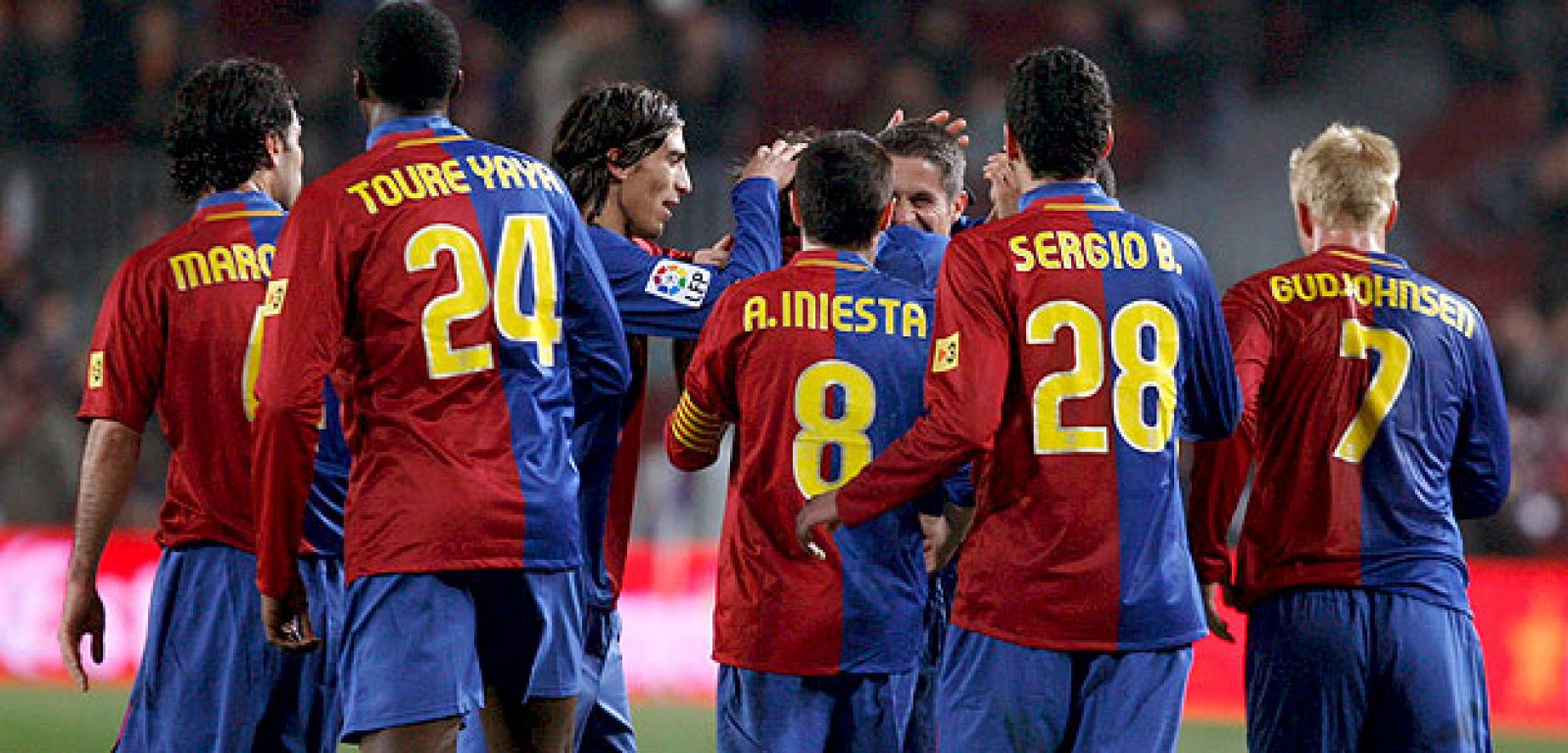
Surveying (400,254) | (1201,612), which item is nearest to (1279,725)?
(1201,612)

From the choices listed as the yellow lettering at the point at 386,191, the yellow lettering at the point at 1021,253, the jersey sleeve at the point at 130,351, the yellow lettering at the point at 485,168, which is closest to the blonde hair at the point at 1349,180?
the yellow lettering at the point at 1021,253

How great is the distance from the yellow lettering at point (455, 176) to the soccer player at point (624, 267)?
0.89 meters

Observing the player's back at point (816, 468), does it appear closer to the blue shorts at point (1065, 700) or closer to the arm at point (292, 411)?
the blue shorts at point (1065, 700)

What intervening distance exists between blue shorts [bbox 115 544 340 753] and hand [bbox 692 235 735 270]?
1282 mm

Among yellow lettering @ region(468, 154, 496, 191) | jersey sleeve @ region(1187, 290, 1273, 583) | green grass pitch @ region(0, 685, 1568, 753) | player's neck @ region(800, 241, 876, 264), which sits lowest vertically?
green grass pitch @ region(0, 685, 1568, 753)

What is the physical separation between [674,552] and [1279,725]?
21.8ft

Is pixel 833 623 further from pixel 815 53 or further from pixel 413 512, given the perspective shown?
pixel 815 53

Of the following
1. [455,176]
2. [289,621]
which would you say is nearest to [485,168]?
[455,176]

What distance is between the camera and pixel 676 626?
36.9ft

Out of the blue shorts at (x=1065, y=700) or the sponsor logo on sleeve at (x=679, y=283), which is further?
the sponsor logo on sleeve at (x=679, y=283)

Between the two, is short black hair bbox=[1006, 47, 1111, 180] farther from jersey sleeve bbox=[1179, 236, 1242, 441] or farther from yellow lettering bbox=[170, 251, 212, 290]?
yellow lettering bbox=[170, 251, 212, 290]

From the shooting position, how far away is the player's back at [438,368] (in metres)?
4.20

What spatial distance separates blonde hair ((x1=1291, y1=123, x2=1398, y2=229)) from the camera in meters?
5.32

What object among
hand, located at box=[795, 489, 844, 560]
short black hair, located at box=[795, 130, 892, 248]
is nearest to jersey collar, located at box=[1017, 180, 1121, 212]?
short black hair, located at box=[795, 130, 892, 248]
